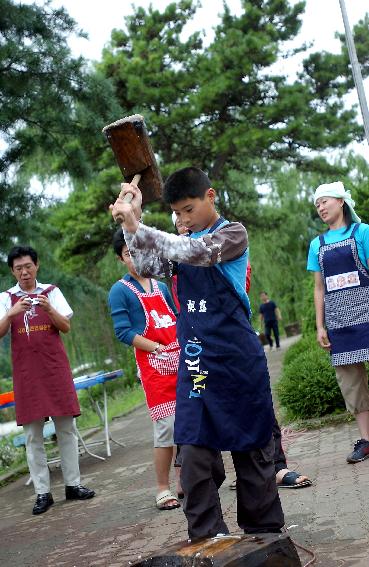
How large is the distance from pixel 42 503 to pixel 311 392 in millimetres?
2781

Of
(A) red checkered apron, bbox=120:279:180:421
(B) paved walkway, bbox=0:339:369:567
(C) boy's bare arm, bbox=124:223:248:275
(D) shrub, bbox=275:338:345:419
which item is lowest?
(B) paved walkway, bbox=0:339:369:567

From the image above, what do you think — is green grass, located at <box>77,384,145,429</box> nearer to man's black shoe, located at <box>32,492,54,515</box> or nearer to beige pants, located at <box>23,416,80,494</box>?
beige pants, located at <box>23,416,80,494</box>

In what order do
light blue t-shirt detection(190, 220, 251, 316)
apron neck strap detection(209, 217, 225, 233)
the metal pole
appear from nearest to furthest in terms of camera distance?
light blue t-shirt detection(190, 220, 251, 316)
apron neck strap detection(209, 217, 225, 233)
the metal pole

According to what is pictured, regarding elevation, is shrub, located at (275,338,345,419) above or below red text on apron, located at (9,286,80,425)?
below

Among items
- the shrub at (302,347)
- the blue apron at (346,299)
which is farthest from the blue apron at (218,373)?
the shrub at (302,347)

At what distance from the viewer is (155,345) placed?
19.2 ft

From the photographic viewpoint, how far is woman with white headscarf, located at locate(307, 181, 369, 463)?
5973 mm

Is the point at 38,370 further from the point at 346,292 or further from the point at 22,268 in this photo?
the point at 346,292

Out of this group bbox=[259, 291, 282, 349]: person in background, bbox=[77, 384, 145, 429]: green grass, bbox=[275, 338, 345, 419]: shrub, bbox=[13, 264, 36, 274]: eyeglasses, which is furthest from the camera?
bbox=[259, 291, 282, 349]: person in background

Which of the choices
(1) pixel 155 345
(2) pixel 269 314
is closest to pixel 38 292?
(1) pixel 155 345

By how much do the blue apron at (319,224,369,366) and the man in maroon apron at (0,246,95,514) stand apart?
2062mm

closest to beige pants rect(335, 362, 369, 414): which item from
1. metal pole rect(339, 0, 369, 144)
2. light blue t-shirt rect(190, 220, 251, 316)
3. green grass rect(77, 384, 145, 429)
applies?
light blue t-shirt rect(190, 220, 251, 316)

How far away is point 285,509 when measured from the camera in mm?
4980

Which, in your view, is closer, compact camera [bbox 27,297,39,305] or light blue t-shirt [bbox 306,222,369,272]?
light blue t-shirt [bbox 306,222,369,272]
